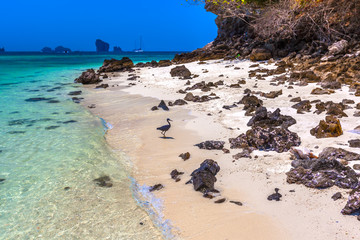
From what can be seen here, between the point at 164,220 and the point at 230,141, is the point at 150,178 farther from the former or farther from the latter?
the point at 230,141

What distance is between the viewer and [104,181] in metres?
5.40

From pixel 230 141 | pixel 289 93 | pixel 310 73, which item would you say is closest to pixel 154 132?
pixel 230 141

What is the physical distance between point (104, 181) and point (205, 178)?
1982 millimetres

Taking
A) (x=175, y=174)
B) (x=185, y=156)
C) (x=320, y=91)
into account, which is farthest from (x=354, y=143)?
(x=320, y=91)

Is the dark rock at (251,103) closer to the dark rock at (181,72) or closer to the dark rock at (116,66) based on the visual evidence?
the dark rock at (181,72)

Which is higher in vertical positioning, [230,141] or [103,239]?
[230,141]

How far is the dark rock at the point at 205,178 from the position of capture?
465 centimetres

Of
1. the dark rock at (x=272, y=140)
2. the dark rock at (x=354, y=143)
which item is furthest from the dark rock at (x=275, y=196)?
the dark rock at (x=354, y=143)

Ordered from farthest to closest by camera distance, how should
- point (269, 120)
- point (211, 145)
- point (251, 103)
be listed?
point (251, 103) < point (269, 120) < point (211, 145)

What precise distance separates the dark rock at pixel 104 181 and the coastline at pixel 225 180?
1.71 ft

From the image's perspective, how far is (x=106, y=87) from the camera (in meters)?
18.0

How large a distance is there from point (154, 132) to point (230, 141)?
2.47 meters

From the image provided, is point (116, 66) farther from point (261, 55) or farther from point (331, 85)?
point (331, 85)

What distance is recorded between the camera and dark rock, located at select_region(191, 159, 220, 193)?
4652 mm
